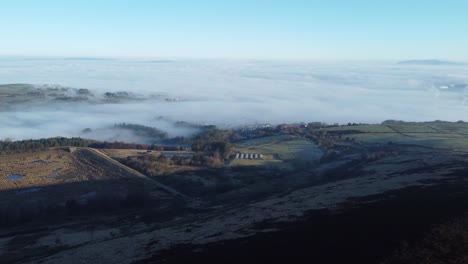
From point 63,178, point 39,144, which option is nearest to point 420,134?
point 63,178

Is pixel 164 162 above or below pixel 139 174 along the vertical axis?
above

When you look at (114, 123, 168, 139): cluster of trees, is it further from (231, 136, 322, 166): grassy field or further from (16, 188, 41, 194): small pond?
(16, 188, 41, 194): small pond

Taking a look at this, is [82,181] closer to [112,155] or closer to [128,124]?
[112,155]

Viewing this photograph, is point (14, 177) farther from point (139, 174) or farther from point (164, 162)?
point (164, 162)

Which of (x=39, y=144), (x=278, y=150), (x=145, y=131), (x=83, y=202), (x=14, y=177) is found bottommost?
(x=145, y=131)

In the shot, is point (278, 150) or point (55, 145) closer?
point (55, 145)

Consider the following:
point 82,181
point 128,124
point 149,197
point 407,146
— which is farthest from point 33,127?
point 407,146

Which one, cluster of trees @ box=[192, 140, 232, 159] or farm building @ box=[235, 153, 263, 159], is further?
cluster of trees @ box=[192, 140, 232, 159]

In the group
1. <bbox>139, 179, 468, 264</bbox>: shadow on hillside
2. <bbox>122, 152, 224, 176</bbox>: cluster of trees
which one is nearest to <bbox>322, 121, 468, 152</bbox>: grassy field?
→ <bbox>122, 152, 224, 176</bbox>: cluster of trees

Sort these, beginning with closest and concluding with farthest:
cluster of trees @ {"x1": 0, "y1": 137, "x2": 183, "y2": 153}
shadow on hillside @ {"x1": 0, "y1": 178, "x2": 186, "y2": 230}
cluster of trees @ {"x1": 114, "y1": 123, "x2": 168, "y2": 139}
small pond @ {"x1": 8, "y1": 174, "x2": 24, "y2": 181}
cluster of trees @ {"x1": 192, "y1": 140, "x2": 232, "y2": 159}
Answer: shadow on hillside @ {"x1": 0, "y1": 178, "x2": 186, "y2": 230}
small pond @ {"x1": 8, "y1": 174, "x2": 24, "y2": 181}
cluster of trees @ {"x1": 0, "y1": 137, "x2": 183, "y2": 153}
cluster of trees @ {"x1": 192, "y1": 140, "x2": 232, "y2": 159}
cluster of trees @ {"x1": 114, "y1": 123, "x2": 168, "y2": 139}

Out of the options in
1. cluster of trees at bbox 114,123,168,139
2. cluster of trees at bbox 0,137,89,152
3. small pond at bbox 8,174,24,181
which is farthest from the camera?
cluster of trees at bbox 114,123,168,139

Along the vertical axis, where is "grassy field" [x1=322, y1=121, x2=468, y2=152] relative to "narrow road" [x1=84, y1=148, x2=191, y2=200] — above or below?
above

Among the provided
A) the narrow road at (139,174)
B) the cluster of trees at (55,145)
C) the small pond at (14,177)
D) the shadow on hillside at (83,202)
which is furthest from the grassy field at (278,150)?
the small pond at (14,177)
